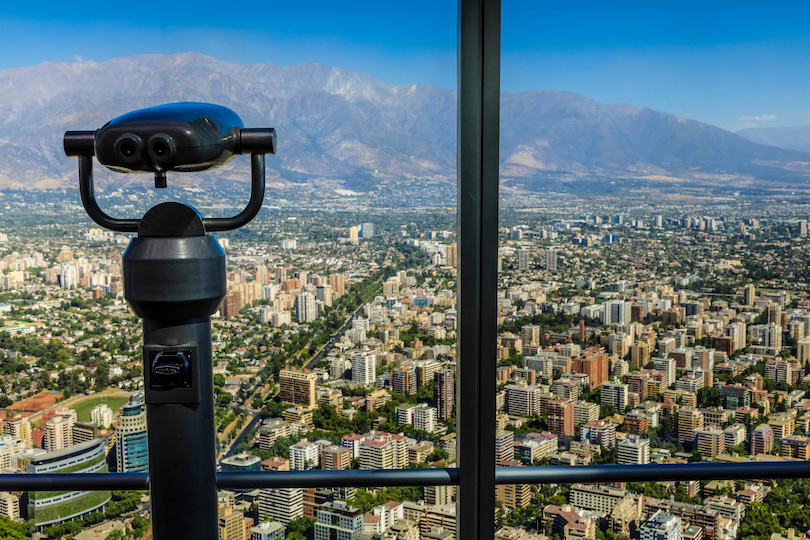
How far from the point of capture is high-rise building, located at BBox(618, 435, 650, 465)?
1.52 meters

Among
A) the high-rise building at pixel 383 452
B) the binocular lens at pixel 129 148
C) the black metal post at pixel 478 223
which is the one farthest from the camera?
the high-rise building at pixel 383 452

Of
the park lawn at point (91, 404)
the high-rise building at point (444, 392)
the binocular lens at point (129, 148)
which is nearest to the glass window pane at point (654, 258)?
the high-rise building at point (444, 392)

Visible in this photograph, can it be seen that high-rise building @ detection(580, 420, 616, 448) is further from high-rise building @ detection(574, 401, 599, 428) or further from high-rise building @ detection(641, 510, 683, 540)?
high-rise building @ detection(641, 510, 683, 540)

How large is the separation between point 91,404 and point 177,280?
3.12 feet

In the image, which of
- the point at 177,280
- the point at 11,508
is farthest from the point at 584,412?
the point at 11,508

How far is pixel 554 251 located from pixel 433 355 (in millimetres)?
442

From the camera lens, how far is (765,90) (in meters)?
1.73

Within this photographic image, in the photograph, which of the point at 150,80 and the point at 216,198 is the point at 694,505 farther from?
the point at 150,80

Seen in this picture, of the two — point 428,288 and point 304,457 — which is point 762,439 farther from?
point 304,457

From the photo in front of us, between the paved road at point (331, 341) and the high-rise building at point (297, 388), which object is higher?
the paved road at point (331, 341)

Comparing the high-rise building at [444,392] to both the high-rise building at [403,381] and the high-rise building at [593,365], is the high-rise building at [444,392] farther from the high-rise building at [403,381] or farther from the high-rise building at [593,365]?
the high-rise building at [593,365]

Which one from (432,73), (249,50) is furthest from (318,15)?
(432,73)

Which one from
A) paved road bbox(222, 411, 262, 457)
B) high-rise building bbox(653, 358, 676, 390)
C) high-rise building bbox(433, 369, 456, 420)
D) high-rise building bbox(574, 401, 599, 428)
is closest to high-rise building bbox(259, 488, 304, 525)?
paved road bbox(222, 411, 262, 457)

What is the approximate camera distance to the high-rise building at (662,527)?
4.95 ft
